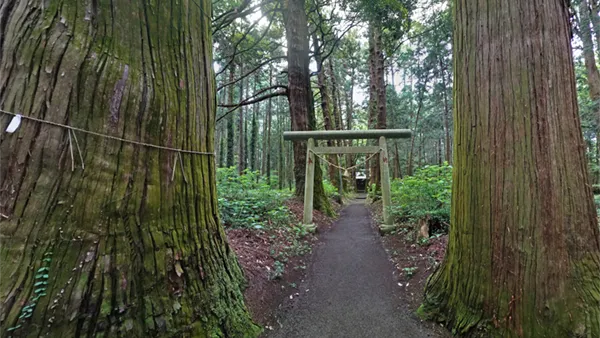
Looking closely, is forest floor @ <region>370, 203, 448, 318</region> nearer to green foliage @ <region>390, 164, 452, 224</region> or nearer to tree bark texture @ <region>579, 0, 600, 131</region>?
green foliage @ <region>390, 164, 452, 224</region>

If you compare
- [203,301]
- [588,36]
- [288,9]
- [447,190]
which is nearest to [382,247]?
[447,190]

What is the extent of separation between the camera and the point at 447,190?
4895mm

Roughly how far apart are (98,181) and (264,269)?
2.16m

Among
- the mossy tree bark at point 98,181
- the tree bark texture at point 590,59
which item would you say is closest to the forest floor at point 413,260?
the mossy tree bark at point 98,181

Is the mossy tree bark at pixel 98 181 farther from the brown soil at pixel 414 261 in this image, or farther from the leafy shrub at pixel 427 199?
the leafy shrub at pixel 427 199

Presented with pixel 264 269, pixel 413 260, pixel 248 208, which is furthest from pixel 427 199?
pixel 264 269

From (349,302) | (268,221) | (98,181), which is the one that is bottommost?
(349,302)

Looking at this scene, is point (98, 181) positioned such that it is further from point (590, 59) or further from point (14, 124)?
point (590, 59)

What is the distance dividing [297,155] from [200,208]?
630 cm

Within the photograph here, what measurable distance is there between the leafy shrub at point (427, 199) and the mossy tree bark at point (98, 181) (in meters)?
4.04

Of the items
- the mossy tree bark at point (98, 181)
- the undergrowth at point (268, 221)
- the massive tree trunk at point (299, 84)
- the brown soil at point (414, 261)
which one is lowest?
the brown soil at point (414, 261)

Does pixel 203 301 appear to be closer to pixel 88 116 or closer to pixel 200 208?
pixel 200 208

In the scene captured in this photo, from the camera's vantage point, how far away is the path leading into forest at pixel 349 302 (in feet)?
7.83

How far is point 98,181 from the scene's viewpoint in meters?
1.52
